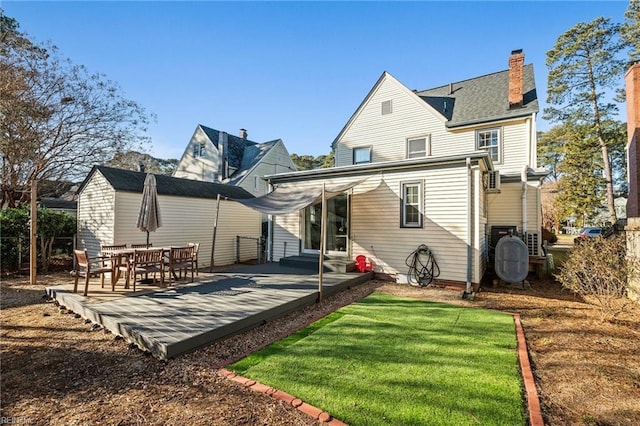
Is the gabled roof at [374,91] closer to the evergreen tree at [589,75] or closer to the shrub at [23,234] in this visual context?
the shrub at [23,234]

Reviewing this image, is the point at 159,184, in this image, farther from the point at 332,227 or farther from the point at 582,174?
the point at 582,174

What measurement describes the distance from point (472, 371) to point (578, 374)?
4.33 feet

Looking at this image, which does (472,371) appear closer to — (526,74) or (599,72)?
(526,74)

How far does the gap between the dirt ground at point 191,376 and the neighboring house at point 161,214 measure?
4.51m

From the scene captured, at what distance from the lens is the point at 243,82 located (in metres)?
11.6

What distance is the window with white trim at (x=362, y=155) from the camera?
15.1 meters

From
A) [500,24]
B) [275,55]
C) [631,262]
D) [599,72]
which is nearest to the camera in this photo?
[631,262]

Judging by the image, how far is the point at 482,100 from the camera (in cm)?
1348

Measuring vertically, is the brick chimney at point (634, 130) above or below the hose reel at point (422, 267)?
above

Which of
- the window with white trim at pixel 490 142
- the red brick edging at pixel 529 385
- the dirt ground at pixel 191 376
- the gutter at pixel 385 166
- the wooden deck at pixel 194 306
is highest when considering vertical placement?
the window with white trim at pixel 490 142

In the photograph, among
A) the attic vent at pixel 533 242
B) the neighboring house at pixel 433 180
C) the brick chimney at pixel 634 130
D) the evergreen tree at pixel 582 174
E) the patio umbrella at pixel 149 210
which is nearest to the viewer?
the patio umbrella at pixel 149 210

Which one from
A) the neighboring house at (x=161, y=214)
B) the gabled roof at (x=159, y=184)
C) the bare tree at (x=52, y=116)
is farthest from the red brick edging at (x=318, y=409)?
the bare tree at (x=52, y=116)

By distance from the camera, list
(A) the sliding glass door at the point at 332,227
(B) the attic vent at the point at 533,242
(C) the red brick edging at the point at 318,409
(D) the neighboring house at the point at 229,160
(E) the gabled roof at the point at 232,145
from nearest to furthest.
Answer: (C) the red brick edging at the point at 318,409 → (A) the sliding glass door at the point at 332,227 → (B) the attic vent at the point at 533,242 → (D) the neighboring house at the point at 229,160 → (E) the gabled roof at the point at 232,145

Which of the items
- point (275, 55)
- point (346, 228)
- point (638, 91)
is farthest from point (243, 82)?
point (638, 91)
